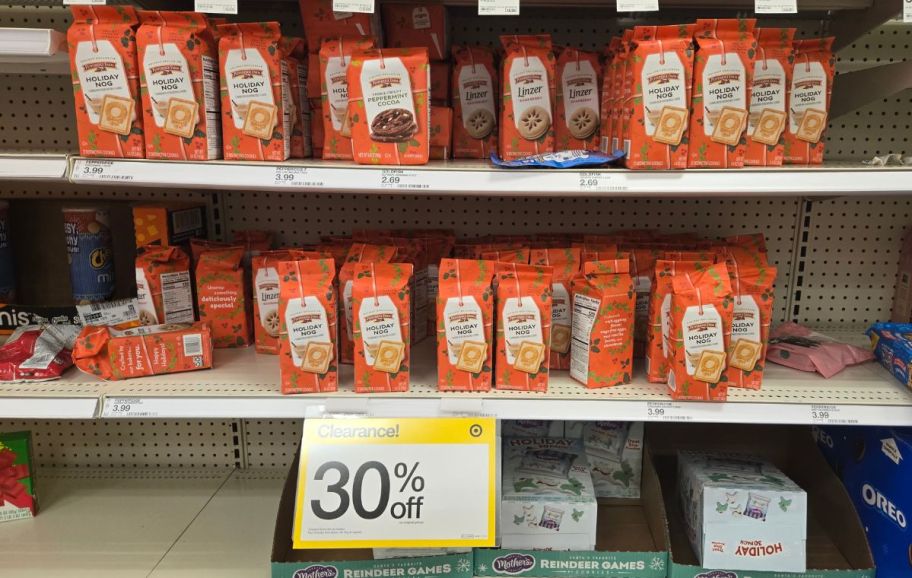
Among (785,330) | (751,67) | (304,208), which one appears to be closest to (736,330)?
(785,330)

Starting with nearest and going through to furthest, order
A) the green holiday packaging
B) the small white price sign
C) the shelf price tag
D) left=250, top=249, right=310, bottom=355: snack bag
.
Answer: the small white price sign < the shelf price tag < left=250, top=249, right=310, bottom=355: snack bag < the green holiday packaging

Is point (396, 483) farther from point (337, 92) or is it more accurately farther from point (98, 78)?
point (98, 78)

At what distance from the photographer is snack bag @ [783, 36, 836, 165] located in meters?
1.40

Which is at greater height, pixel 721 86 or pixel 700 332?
pixel 721 86

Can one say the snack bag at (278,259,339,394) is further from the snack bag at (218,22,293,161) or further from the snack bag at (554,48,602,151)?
the snack bag at (554,48,602,151)

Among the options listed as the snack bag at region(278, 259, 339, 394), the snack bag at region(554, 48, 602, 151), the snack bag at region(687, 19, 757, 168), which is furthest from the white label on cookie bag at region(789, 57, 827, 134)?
the snack bag at region(278, 259, 339, 394)

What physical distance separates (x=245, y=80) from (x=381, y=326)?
60cm

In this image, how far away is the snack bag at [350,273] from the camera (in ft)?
4.59

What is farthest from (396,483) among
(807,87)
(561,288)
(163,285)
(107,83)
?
(807,87)

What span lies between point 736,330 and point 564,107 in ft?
2.11

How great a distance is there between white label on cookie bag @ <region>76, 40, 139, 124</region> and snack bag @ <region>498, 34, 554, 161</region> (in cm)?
79

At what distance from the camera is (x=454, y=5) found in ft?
5.28

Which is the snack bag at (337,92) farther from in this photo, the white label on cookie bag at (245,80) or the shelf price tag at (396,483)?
the shelf price tag at (396,483)

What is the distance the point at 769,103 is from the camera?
52.8 inches
